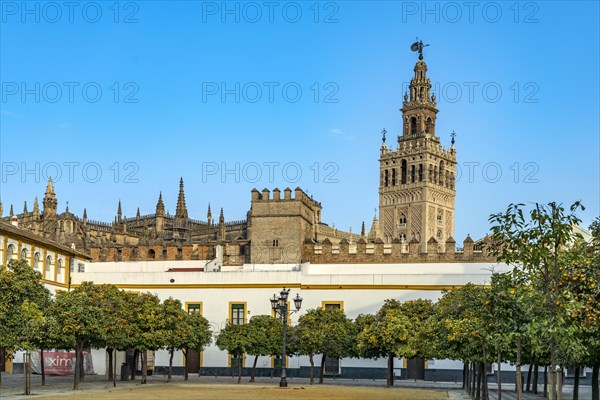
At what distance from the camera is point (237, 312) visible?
5866 centimetres

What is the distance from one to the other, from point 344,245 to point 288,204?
6087mm

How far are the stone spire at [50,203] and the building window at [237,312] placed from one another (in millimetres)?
46197

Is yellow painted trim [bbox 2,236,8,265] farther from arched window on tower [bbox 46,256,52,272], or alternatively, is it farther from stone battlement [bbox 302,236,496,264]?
stone battlement [bbox 302,236,496,264]

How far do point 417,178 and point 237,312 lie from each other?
272 ft

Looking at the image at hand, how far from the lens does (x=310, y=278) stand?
193 feet

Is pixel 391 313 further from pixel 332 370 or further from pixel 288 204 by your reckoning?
pixel 288 204

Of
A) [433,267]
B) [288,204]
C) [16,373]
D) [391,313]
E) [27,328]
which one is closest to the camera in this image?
[27,328]

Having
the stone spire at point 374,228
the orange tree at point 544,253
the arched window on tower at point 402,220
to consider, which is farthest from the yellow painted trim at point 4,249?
the arched window on tower at point 402,220

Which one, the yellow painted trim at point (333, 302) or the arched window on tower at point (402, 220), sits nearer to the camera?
the yellow painted trim at point (333, 302)

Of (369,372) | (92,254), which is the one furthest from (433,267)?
(92,254)

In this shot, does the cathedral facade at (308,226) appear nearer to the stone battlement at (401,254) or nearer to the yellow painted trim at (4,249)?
the stone battlement at (401,254)

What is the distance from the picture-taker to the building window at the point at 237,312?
58469 mm

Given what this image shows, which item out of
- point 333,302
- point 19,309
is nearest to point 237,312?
point 333,302

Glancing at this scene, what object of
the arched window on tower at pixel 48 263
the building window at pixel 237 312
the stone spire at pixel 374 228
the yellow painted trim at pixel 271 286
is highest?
the stone spire at pixel 374 228
